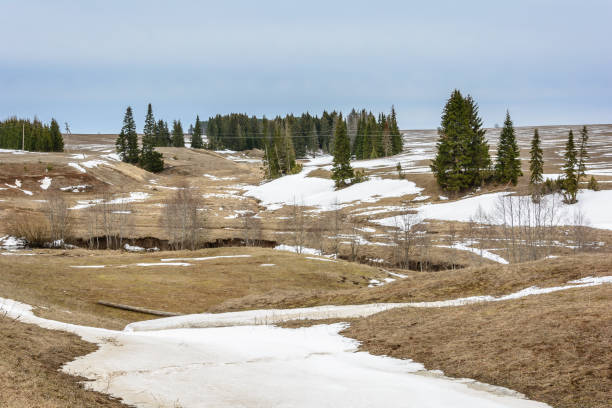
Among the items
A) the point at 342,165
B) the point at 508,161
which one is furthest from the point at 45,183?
the point at 508,161

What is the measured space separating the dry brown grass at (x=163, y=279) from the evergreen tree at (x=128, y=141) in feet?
353

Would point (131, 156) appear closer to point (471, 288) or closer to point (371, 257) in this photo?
point (371, 257)

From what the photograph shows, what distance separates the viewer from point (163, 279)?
4078cm

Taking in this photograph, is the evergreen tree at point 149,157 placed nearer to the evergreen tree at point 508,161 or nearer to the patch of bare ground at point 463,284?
the evergreen tree at point 508,161

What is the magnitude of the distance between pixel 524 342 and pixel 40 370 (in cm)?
1112

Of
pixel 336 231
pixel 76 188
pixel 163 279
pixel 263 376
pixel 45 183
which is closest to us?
pixel 263 376

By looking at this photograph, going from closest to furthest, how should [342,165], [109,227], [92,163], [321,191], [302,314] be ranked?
[302,314], [109,227], [342,165], [321,191], [92,163]

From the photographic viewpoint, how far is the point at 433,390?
1028 centimetres

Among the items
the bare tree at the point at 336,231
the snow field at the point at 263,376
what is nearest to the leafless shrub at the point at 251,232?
the bare tree at the point at 336,231

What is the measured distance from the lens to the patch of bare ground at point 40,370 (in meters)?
8.15

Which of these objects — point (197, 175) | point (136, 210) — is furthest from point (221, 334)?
point (197, 175)

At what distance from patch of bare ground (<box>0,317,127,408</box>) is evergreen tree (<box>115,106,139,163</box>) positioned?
14737 centimetres

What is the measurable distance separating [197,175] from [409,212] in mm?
87578

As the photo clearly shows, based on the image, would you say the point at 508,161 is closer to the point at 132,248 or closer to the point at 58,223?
the point at 132,248
